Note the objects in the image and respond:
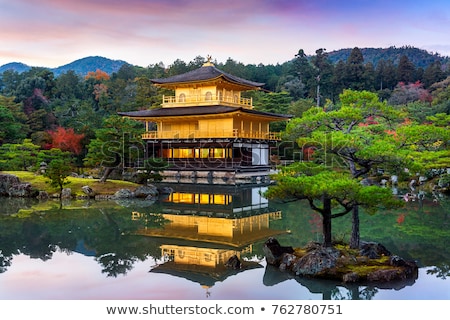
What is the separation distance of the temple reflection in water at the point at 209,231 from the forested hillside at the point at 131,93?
5.53 m

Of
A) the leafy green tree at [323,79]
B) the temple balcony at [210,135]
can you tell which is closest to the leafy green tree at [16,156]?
the temple balcony at [210,135]

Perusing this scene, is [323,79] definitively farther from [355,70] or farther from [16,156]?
[16,156]

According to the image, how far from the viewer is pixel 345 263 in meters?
7.40

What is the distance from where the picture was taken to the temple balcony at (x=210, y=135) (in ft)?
81.9

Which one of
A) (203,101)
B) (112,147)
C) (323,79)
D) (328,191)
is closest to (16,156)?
(112,147)

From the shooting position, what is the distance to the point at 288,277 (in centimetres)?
723

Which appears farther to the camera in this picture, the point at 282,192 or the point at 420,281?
the point at 282,192

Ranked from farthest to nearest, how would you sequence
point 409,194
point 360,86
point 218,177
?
point 360,86 → point 218,177 → point 409,194

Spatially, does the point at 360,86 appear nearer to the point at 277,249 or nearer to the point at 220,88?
the point at 220,88

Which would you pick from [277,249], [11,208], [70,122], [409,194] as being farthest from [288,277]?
[70,122]

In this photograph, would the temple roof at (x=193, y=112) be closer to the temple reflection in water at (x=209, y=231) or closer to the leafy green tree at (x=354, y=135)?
the temple reflection in water at (x=209, y=231)

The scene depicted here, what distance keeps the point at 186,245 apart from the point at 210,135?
16741 mm

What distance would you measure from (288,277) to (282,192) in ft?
4.30

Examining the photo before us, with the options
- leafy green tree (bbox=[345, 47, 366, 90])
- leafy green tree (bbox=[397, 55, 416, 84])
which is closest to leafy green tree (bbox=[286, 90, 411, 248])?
leafy green tree (bbox=[345, 47, 366, 90])
